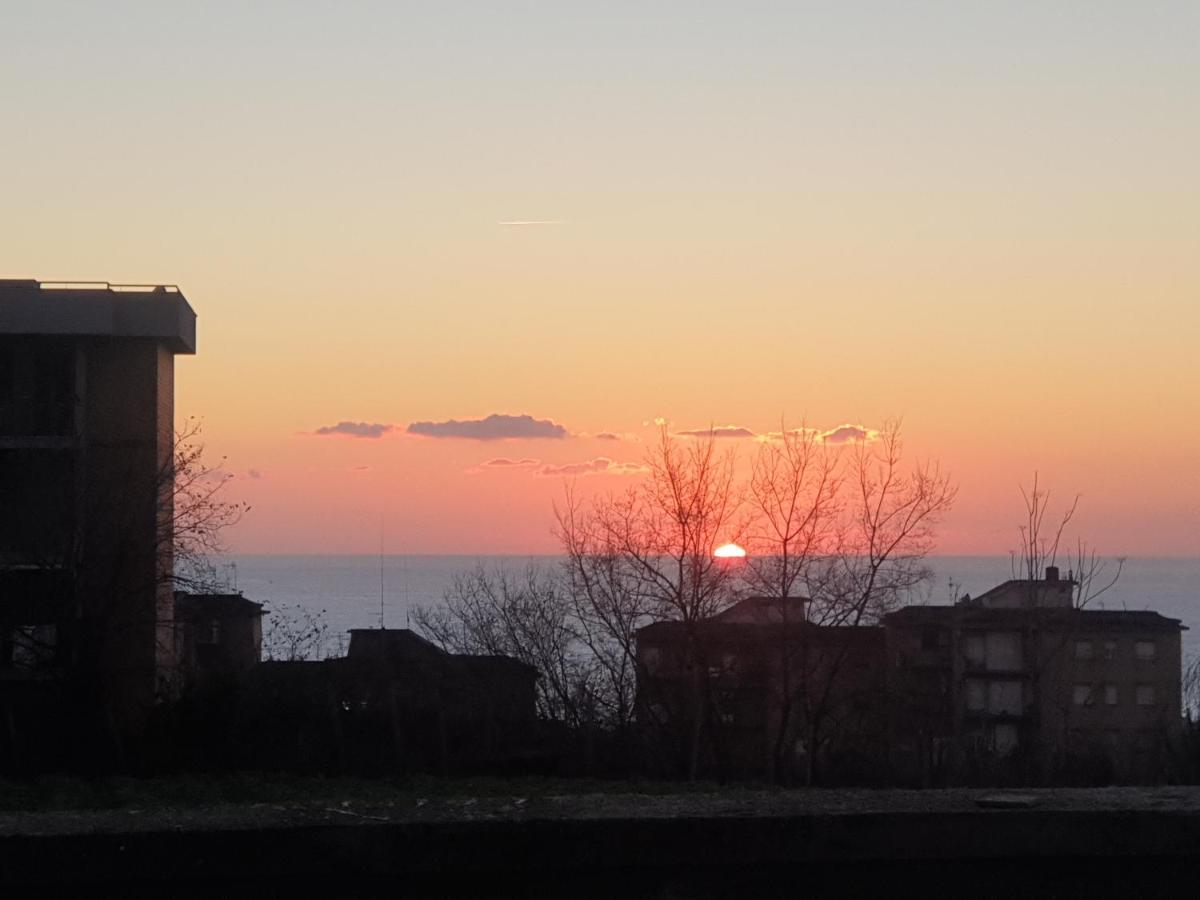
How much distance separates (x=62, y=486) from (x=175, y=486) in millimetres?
1991

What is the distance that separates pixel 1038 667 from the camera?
146 feet

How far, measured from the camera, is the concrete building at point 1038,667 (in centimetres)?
4375

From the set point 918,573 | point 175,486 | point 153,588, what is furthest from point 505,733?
point 918,573

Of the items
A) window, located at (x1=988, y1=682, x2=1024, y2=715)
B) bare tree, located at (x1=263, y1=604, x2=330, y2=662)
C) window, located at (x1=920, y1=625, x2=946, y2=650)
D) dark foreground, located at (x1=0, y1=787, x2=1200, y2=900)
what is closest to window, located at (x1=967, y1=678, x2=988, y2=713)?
window, located at (x1=988, y1=682, x2=1024, y2=715)

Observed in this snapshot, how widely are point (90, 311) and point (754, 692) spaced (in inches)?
612

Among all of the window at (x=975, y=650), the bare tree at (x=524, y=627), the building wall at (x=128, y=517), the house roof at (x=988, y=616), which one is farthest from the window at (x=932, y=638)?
the building wall at (x=128, y=517)

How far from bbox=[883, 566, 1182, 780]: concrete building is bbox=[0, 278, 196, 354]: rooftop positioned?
2184 cm

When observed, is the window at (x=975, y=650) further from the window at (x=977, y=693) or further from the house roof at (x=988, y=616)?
the house roof at (x=988, y=616)

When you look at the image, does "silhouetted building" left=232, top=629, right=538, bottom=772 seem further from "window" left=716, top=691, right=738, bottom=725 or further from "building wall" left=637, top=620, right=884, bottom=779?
"window" left=716, top=691, right=738, bottom=725

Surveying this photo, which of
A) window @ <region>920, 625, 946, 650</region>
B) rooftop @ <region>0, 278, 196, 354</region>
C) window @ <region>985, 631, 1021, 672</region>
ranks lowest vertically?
window @ <region>985, 631, 1021, 672</region>

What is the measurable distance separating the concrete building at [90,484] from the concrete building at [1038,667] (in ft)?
71.2

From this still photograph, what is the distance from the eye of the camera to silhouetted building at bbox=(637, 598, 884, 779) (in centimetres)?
2295

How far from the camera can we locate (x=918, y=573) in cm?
2809

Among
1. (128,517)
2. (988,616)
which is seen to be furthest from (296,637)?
(988,616)
